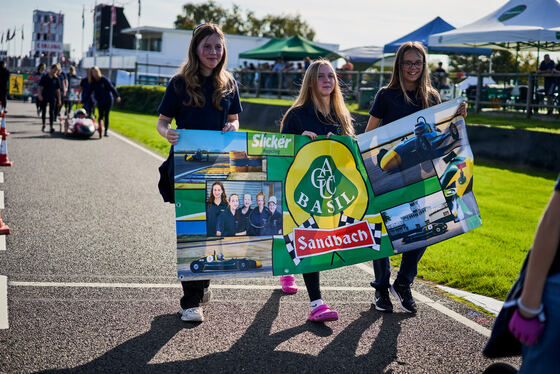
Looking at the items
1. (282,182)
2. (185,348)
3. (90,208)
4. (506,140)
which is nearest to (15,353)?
(185,348)

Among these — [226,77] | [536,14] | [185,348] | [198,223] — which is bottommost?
[185,348]

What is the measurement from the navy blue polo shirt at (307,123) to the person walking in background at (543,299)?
287cm

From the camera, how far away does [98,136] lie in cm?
1936

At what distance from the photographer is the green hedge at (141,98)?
106ft

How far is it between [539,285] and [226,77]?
126 inches

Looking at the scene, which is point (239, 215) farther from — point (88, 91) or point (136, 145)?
point (88, 91)

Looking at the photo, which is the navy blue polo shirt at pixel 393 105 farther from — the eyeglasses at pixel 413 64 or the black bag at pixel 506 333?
the black bag at pixel 506 333

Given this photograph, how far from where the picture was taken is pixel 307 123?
16.2ft

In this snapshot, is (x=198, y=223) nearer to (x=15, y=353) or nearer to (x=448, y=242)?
(x=15, y=353)

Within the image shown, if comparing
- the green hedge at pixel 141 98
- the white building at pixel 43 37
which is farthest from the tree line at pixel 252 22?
the green hedge at pixel 141 98

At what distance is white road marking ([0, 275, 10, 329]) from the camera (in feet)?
14.0

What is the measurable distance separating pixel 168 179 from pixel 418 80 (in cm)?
217

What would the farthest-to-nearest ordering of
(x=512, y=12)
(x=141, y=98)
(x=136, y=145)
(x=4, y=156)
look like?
(x=141, y=98) < (x=512, y=12) < (x=136, y=145) < (x=4, y=156)

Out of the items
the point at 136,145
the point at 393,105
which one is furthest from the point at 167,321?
the point at 136,145
